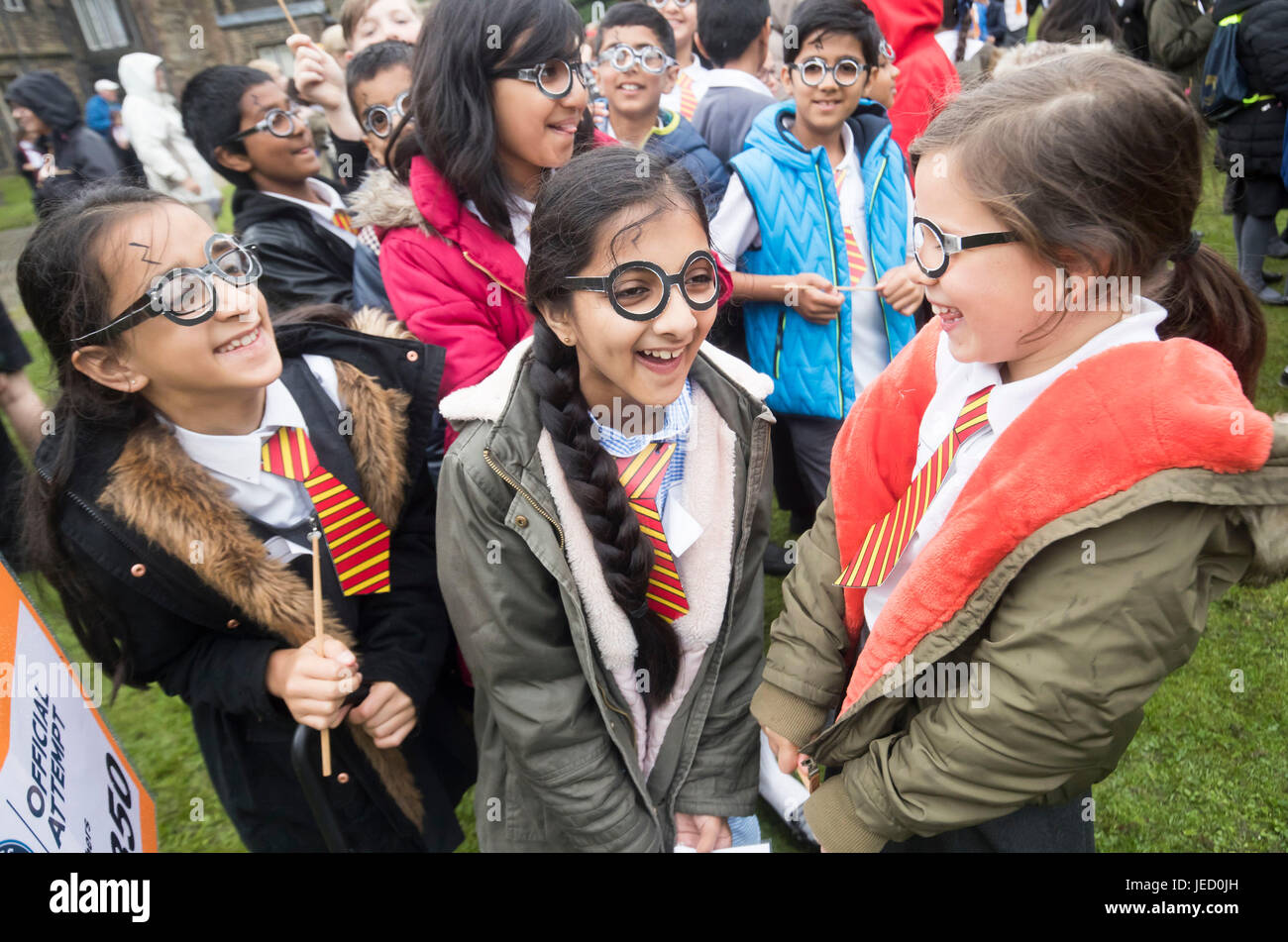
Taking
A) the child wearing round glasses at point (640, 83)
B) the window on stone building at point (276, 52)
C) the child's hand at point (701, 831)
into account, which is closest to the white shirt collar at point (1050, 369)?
the child's hand at point (701, 831)

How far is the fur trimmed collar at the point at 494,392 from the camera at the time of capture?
1596mm

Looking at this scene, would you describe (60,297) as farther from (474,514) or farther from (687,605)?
(687,605)

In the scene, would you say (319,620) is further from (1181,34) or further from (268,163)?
(1181,34)

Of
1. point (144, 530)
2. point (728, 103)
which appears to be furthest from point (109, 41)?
point (144, 530)

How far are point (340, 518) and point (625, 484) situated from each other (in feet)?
2.19

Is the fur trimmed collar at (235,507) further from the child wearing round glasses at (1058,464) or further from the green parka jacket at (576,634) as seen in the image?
the child wearing round glasses at (1058,464)

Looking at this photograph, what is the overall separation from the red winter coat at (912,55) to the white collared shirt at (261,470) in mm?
2608

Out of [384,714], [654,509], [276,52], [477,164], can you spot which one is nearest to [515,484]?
[654,509]

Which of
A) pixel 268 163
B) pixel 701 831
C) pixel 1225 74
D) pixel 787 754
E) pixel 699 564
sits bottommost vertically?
pixel 701 831

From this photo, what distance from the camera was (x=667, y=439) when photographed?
67.6 inches

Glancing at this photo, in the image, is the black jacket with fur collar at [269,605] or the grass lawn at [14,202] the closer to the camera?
the black jacket with fur collar at [269,605]

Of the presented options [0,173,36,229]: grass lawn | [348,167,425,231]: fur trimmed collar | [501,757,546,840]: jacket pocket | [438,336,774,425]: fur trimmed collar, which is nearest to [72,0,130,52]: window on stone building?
[0,173,36,229]: grass lawn

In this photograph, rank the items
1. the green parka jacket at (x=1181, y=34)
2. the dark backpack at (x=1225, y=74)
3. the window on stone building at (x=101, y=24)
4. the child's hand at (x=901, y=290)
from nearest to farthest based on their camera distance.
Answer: the child's hand at (x=901, y=290)
the dark backpack at (x=1225, y=74)
the green parka jacket at (x=1181, y=34)
the window on stone building at (x=101, y=24)

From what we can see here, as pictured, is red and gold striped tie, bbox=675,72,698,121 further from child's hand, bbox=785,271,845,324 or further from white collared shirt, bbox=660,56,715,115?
child's hand, bbox=785,271,845,324
